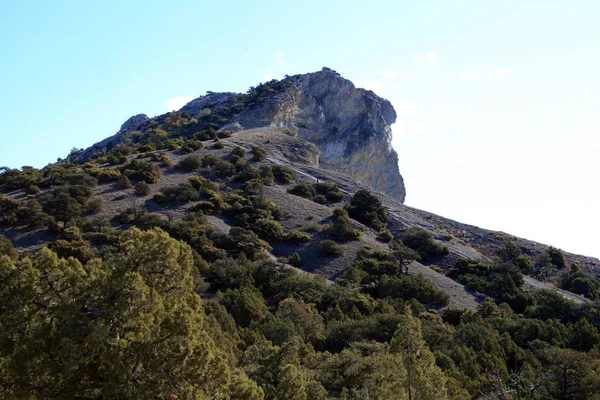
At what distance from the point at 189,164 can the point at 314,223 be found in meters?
17.1

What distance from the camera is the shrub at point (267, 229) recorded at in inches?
1777

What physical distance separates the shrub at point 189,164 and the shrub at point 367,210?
17.3m

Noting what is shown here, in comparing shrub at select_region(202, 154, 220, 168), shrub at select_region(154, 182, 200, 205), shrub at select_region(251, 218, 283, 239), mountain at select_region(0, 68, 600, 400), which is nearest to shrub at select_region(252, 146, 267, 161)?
mountain at select_region(0, 68, 600, 400)

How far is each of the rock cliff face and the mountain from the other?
0.54m

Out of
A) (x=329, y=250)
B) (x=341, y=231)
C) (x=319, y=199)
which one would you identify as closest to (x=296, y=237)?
(x=329, y=250)

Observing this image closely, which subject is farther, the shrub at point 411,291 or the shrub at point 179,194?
the shrub at point 179,194

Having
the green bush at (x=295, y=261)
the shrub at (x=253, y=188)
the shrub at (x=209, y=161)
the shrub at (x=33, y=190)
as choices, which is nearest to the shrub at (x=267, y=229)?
the green bush at (x=295, y=261)

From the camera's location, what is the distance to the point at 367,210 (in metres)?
56.2

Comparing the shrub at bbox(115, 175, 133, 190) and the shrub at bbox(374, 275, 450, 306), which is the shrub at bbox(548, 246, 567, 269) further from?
the shrub at bbox(115, 175, 133, 190)

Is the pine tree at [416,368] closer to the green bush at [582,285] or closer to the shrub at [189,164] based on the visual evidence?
the green bush at [582,285]

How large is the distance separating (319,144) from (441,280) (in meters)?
51.1

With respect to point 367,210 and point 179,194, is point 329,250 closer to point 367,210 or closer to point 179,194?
point 367,210

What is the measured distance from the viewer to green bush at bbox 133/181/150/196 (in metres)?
47.9

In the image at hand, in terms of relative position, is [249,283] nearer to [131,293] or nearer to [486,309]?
[486,309]
